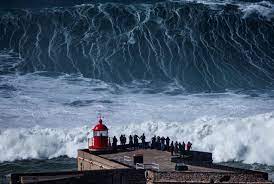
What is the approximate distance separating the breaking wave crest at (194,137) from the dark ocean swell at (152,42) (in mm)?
15253

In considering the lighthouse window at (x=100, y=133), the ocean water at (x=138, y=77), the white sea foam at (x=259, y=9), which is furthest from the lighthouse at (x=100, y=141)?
the white sea foam at (x=259, y=9)

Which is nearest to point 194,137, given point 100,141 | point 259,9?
point 100,141

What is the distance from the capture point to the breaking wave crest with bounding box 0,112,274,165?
50.8m

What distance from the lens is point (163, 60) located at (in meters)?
77.9

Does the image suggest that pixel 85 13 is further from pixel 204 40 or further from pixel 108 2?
pixel 204 40

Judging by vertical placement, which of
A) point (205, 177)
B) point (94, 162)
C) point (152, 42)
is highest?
point (152, 42)

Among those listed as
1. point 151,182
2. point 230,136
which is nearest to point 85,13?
point 230,136

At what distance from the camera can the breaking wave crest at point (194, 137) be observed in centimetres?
5078

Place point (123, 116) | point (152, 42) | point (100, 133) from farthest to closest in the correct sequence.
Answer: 1. point (152, 42)
2. point (123, 116)
3. point (100, 133)

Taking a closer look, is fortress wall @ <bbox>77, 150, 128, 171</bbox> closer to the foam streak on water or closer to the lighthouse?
the lighthouse

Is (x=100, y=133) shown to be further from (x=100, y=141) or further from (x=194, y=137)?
(x=194, y=137)

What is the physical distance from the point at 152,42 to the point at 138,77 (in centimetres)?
770

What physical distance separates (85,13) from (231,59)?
23.1 meters

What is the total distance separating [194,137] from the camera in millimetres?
55656
